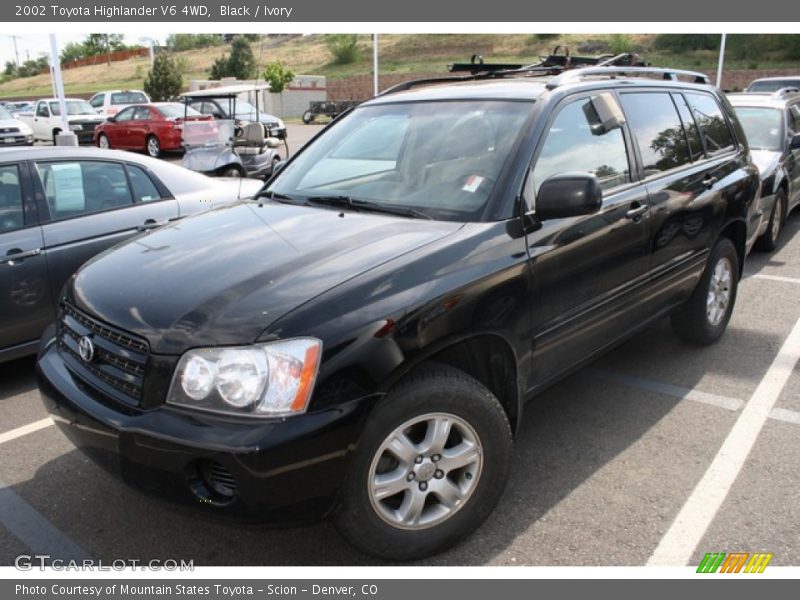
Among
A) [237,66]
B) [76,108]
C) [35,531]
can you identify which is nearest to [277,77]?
[237,66]

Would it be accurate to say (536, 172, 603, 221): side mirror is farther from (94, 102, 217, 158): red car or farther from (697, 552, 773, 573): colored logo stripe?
(94, 102, 217, 158): red car

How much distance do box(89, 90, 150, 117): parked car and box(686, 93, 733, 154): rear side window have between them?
24.6m

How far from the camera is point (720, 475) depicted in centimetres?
330

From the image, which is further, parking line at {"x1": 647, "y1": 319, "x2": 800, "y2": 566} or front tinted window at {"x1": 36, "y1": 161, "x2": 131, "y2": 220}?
front tinted window at {"x1": 36, "y1": 161, "x2": 131, "y2": 220}

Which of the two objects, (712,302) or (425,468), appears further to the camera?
(712,302)

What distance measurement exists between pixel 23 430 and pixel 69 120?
21856 millimetres

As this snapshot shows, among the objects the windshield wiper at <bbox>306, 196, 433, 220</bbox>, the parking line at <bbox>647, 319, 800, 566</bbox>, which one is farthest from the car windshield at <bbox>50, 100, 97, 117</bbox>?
the parking line at <bbox>647, 319, 800, 566</bbox>

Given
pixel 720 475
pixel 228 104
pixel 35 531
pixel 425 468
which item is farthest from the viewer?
pixel 228 104

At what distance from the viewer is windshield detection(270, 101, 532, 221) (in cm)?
317

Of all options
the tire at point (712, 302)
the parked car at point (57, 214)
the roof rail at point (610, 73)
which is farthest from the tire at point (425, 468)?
the tire at point (712, 302)

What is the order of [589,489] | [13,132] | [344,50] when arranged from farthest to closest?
[344,50]
[13,132]
[589,489]

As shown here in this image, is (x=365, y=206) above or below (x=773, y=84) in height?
below

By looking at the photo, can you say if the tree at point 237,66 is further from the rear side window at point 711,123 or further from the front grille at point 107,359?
the front grille at point 107,359

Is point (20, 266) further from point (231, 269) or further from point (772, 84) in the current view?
point (772, 84)
